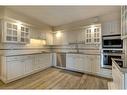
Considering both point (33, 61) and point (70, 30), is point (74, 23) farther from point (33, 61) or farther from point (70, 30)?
point (33, 61)

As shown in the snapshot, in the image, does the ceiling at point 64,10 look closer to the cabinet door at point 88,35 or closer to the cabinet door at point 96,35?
the cabinet door at point 96,35

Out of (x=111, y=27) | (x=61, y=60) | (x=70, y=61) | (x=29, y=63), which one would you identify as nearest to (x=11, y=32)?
(x=29, y=63)

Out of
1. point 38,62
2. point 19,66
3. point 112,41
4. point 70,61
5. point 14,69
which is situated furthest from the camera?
point 70,61

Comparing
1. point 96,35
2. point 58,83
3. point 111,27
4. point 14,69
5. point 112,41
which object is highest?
point 111,27

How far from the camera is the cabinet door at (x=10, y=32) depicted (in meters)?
3.50

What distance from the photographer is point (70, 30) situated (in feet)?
18.3

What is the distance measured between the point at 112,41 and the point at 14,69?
11.5ft

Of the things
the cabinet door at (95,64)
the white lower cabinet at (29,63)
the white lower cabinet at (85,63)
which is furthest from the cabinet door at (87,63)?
the white lower cabinet at (29,63)

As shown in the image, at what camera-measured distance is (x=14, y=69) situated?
3600mm

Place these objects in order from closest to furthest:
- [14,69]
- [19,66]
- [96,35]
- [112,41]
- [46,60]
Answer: [14,69] → [19,66] → [112,41] → [96,35] → [46,60]

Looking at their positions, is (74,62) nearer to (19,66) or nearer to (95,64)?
(95,64)

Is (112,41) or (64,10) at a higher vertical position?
(64,10)

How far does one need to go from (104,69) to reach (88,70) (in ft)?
2.26

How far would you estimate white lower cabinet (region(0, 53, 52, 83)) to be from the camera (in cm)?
339
